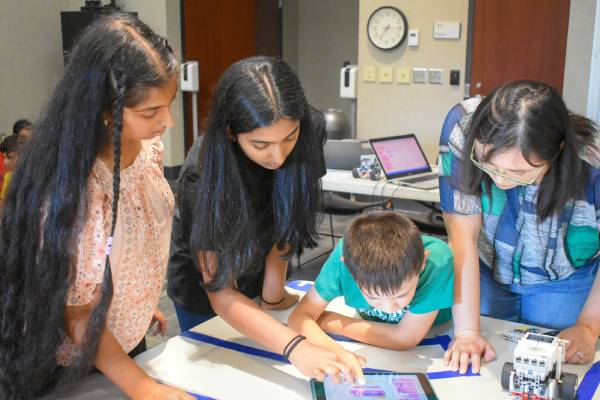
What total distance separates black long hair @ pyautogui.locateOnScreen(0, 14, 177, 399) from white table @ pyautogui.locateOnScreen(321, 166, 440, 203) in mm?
2295

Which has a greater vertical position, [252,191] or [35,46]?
[35,46]

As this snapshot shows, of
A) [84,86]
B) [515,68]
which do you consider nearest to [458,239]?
[84,86]

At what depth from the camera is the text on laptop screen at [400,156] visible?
355 cm

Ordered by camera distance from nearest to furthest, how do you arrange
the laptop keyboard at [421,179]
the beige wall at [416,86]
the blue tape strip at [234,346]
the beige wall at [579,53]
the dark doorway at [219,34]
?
the blue tape strip at [234,346], the laptop keyboard at [421,179], the beige wall at [579,53], the beige wall at [416,86], the dark doorway at [219,34]

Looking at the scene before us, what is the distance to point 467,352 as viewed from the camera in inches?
53.0

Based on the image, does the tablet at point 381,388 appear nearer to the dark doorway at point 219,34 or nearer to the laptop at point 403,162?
the laptop at point 403,162

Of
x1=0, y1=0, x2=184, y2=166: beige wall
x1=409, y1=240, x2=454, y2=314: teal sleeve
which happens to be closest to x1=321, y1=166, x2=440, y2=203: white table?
x1=409, y1=240, x2=454, y2=314: teal sleeve

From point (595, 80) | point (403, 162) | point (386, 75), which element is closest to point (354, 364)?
point (403, 162)

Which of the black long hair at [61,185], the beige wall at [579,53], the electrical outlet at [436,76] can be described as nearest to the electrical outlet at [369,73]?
the electrical outlet at [436,76]

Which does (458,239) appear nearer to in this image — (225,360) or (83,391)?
(225,360)

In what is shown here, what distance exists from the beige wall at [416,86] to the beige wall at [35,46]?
1766 mm

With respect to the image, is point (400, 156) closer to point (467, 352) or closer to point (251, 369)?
point (467, 352)

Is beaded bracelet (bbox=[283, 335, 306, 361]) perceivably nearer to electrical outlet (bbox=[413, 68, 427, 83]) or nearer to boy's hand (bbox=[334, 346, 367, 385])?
boy's hand (bbox=[334, 346, 367, 385])

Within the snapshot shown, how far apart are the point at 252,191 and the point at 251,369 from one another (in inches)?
16.0
